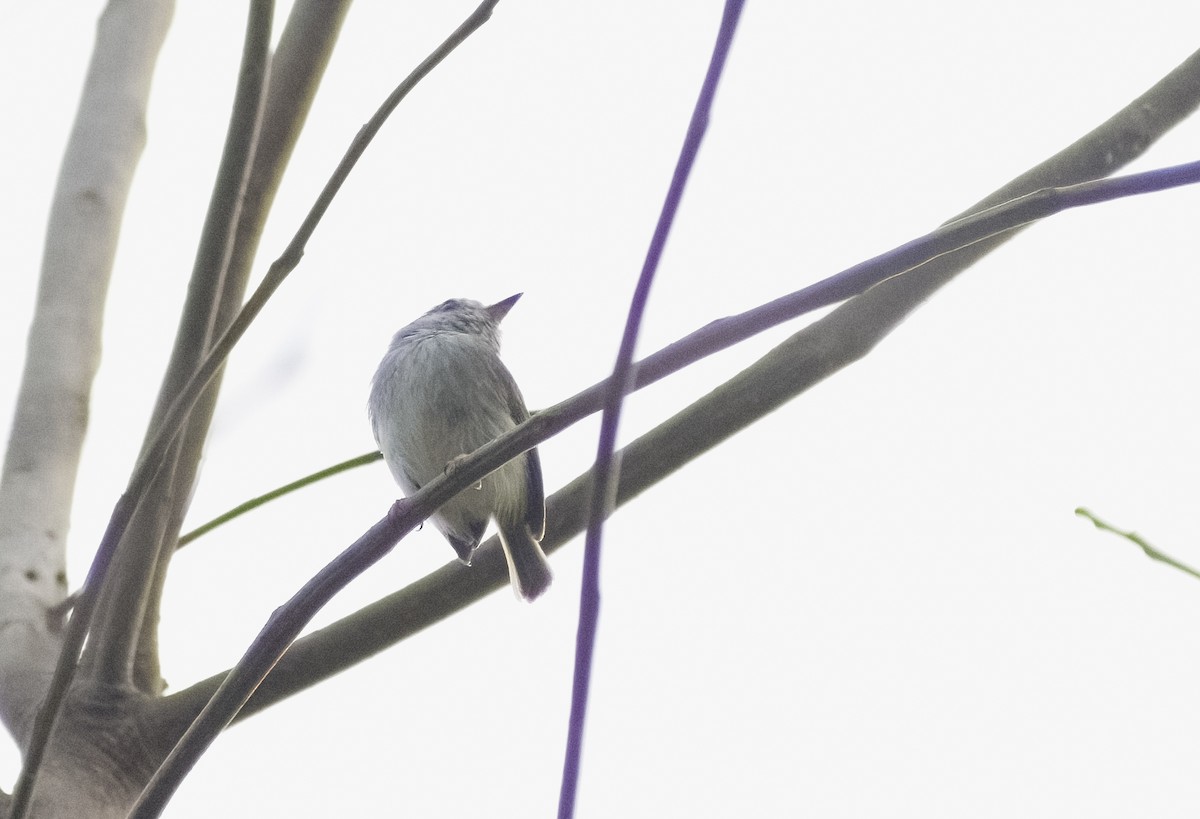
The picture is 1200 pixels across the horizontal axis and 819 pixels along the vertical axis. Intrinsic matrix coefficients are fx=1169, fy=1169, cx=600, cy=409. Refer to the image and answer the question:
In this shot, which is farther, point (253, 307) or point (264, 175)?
point (264, 175)

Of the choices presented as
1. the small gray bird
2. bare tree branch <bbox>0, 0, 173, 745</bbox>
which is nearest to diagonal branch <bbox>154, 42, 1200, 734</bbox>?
bare tree branch <bbox>0, 0, 173, 745</bbox>

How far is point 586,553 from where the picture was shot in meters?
1.38

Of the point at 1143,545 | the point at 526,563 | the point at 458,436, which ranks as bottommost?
the point at 1143,545

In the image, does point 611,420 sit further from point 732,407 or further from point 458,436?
point 458,436

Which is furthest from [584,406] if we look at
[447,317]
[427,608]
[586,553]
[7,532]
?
[447,317]

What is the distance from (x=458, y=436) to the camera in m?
5.18

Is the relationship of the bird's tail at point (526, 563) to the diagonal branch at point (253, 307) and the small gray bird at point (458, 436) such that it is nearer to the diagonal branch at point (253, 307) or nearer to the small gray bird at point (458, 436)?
the small gray bird at point (458, 436)

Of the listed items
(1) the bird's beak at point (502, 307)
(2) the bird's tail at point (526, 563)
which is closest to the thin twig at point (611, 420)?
(2) the bird's tail at point (526, 563)

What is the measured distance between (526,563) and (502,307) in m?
2.05

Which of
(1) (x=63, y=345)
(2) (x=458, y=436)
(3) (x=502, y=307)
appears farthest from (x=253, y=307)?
(3) (x=502, y=307)

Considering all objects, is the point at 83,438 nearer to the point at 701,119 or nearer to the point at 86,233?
the point at 86,233

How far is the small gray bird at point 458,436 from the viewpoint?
5125 mm

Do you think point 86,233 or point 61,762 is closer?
point 61,762

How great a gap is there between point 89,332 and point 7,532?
27.6 inches
